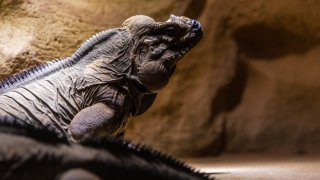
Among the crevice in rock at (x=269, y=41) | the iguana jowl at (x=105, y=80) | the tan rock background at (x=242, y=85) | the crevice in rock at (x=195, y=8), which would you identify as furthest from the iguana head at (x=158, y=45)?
the crevice in rock at (x=269, y=41)

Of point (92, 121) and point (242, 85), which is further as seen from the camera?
point (242, 85)

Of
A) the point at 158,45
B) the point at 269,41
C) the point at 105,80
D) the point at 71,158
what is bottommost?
the point at 71,158

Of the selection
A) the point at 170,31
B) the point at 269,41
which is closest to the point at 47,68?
the point at 170,31

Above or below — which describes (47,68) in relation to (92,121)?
above

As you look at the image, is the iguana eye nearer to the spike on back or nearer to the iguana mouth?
the iguana mouth

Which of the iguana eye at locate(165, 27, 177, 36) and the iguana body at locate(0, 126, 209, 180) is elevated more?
the iguana eye at locate(165, 27, 177, 36)

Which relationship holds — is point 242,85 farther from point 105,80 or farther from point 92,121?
point 92,121

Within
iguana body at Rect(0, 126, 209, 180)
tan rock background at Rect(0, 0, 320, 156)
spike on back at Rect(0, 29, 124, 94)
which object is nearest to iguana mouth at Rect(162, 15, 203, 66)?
spike on back at Rect(0, 29, 124, 94)

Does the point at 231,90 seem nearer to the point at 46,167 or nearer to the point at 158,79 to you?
the point at 158,79

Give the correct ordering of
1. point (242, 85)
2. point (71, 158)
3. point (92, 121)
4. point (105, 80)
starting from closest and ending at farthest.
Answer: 1. point (71, 158)
2. point (92, 121)
3. point (105, 80)
4. point (242, 85)
